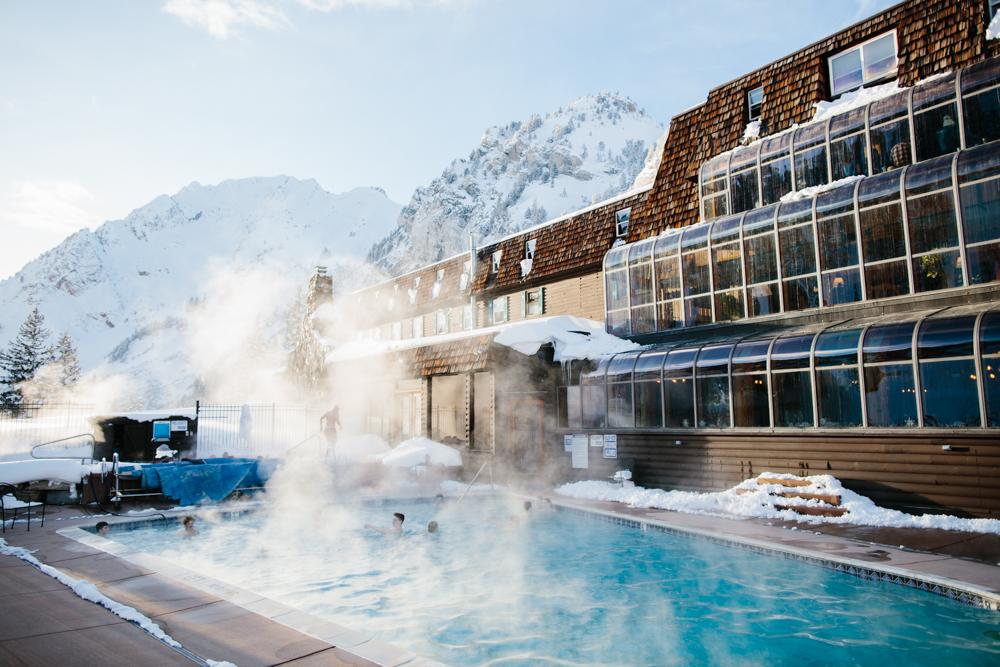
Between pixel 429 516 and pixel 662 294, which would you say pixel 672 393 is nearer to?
pixel 662 294

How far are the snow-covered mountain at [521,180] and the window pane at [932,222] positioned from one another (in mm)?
74347

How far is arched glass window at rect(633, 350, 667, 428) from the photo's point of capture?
14.2 m

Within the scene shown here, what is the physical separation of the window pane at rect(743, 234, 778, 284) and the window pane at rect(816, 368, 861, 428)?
3.39m

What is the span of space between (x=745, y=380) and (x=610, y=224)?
8864 millimetres

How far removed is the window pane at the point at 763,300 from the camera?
13.8 meters

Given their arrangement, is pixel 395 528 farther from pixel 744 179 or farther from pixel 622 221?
pixel 622 221

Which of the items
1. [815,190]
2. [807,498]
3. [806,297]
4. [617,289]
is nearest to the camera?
[807,498]

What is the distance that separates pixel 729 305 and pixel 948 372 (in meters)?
5.43

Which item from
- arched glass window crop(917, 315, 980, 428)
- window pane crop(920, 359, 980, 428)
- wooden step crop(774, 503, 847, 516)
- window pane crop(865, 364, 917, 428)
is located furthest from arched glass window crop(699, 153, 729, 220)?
→ wooden step crop(774, 503, 847, 516)

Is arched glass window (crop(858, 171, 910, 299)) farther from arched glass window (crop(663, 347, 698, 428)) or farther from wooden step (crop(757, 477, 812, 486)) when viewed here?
wooden step (crop(757, 477, 812, 486))

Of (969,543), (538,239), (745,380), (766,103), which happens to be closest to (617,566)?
(969,543)

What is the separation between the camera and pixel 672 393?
1393 cm

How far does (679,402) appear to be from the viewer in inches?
543

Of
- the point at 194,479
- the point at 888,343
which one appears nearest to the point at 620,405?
the point at 888,343
